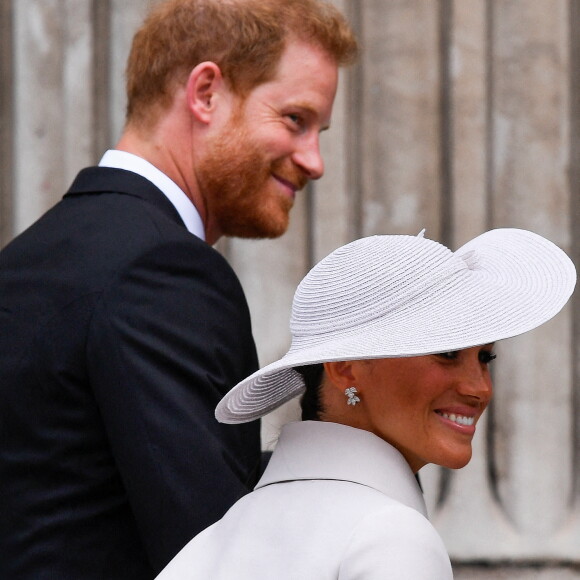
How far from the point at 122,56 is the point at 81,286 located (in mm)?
1407

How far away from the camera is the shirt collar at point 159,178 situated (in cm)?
240

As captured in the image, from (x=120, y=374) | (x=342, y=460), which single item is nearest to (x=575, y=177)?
(x=120, y=374)

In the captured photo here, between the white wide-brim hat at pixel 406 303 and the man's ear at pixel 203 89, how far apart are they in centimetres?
78

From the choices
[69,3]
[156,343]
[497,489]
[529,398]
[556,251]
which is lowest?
[497,489]

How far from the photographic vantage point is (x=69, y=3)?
3.37 meters

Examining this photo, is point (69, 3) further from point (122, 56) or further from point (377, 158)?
point (377, 158)

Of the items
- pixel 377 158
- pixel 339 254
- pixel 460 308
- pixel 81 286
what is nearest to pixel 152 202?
pixel 81 286

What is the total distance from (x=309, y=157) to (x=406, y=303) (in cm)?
99

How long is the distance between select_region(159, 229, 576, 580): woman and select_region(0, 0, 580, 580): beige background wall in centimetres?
148

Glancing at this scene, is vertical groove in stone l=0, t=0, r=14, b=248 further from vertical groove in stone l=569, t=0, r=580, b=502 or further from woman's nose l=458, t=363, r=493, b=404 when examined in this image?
woman's nose l=458, t=363, r=493, b=404

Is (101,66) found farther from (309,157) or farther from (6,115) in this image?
(309,157)

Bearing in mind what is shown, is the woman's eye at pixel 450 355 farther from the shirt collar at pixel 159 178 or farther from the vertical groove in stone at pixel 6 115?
the vertical groove in stone at pixel 6 115

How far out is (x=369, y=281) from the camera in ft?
5.41

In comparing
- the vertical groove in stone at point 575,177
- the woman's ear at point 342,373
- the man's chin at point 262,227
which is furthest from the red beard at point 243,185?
the vertical groove in stone at point 575,177
